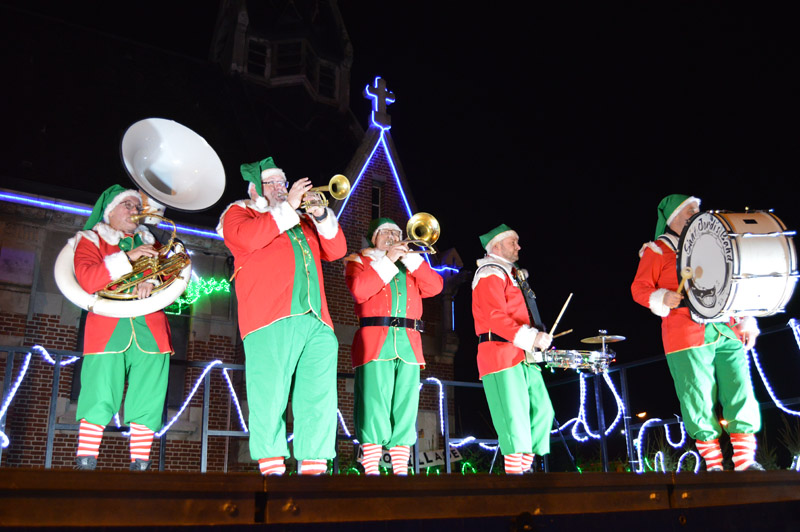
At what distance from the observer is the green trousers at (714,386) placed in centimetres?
462

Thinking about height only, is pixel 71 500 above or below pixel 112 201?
below

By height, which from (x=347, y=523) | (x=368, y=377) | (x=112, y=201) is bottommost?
(x=347, y=523)

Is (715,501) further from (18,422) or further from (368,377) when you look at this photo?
(18,422)

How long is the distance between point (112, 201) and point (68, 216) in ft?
20.1

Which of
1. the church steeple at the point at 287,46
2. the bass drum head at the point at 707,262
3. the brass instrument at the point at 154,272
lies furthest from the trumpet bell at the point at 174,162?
the church steeple at the point at 287,46

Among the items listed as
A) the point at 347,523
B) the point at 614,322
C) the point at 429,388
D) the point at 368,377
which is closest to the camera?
the point at 347,523

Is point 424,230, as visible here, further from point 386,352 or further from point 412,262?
point 386,352

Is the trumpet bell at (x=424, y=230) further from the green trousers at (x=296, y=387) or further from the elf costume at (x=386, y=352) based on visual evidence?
the green trousers at (x=296, y=387)

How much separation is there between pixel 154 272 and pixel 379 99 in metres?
9.34

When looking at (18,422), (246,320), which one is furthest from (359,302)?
(18,422)

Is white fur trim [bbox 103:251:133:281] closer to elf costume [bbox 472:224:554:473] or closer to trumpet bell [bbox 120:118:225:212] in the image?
trumpet bell [bbox 120:118:225:212]

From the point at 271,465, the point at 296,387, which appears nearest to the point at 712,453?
the point at 296,387

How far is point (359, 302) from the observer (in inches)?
197

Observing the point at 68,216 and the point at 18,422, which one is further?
the point at 68,216
